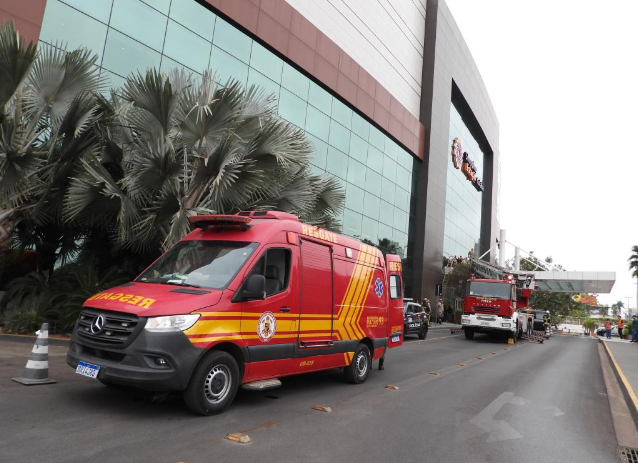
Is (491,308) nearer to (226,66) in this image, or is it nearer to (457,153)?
(226,66)

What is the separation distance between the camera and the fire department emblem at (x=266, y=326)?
18.3 feet

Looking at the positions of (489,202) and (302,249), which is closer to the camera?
(302,249)

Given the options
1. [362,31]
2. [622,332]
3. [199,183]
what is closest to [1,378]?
[199,183]

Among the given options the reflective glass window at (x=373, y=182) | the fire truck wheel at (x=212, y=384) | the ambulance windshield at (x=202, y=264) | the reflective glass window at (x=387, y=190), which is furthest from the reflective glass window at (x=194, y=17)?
the reflective glass window at (x=387, y=190)

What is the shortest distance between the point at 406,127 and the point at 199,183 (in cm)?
2330

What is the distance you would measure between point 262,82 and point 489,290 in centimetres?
1396

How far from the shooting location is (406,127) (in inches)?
1203

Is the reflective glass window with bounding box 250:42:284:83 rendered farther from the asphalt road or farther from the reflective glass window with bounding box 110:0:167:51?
the asphalt road

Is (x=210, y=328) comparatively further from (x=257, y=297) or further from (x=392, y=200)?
(x=392, y=200)

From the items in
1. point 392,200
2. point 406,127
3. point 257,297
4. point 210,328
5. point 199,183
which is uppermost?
point 406,127

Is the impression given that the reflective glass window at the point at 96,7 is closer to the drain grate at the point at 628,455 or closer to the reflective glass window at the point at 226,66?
the reflective glass window at the point at 226,66

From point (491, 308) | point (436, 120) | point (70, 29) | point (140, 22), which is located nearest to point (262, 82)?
point (140, 22)

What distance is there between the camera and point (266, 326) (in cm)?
568

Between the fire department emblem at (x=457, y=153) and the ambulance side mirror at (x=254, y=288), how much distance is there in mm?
36550
